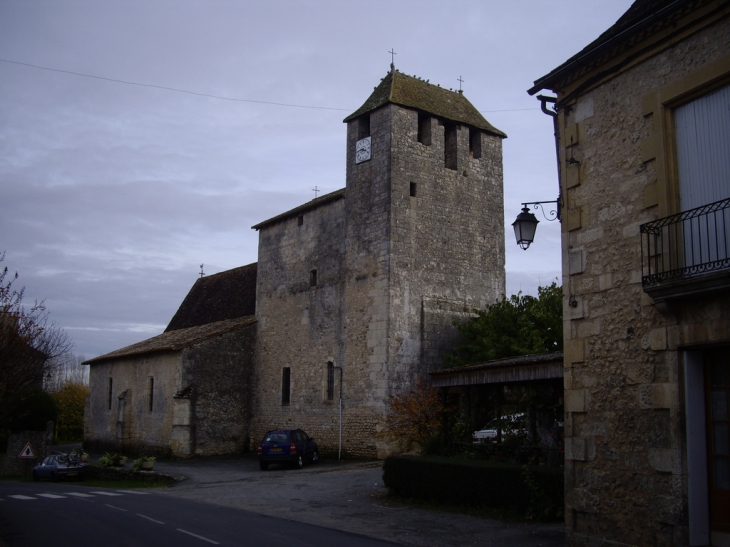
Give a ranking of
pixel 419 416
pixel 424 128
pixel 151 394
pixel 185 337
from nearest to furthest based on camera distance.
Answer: pixel 419 416 → pixel 424 128 → pixel 185 337 → pixel 151 394

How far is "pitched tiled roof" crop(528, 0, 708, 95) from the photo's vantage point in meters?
8.05

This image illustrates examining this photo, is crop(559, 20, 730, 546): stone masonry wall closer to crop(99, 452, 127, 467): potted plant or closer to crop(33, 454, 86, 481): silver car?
crop(99, 452, 127, 467): potted plant

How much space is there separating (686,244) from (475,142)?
19098mm

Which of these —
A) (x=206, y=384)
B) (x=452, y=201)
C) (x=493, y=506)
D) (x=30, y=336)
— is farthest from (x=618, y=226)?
(x=206, y=384)

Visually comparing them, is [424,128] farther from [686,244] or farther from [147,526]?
[686,244]

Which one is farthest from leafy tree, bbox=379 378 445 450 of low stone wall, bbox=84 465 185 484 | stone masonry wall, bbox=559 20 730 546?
stone masonry wall, bbox=559 20 730 546

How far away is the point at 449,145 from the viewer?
2569 cm

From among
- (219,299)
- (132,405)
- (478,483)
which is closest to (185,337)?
(132,405)

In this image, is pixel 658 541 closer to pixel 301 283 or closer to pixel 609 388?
pixel 609 388

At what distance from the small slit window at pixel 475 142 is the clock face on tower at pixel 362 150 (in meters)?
4.10

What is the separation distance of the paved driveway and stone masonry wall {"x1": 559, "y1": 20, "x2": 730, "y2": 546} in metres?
1.65

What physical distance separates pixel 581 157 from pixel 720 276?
9.83ft

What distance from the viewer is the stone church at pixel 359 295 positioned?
23.4m

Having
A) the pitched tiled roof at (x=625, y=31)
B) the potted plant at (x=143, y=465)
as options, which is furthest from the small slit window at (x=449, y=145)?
the pitched tiled roof at (x=625, y=31)
